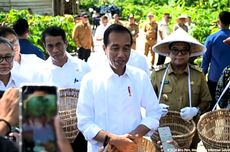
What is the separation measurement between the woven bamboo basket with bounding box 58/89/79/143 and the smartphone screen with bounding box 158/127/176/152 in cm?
62

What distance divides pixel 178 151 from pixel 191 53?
1.19 m

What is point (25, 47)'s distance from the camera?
5.59m

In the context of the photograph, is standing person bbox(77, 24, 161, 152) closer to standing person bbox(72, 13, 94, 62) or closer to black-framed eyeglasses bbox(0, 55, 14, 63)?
black-framed eyeglasses bbox(0, 55, 14, 63)

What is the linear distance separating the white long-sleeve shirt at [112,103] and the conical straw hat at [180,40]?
75 centimetres

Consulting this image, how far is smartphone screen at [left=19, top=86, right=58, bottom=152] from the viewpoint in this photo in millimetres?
894

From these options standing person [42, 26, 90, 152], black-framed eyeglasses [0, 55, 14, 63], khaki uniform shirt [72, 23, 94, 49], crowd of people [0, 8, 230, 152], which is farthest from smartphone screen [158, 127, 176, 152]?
khaki uniform shirt [72, 23, 94, 49]

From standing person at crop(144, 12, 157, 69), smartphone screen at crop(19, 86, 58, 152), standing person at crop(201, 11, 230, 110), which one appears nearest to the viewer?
smartphone screen at crop(19, 86, 58, 152)

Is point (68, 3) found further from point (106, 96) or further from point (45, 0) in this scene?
point (106, 96)

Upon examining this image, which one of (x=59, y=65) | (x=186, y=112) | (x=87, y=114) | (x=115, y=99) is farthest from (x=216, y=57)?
(x=87, y=114)

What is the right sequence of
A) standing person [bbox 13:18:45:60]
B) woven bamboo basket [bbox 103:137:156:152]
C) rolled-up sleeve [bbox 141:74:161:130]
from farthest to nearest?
standing person [bbox 13:18:45:60], rolled-up sleeve [bbox 141:74:161:130], woven bamboo basket [bbox 103:137:156:152]

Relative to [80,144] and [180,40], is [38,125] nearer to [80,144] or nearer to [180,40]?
[180,40]

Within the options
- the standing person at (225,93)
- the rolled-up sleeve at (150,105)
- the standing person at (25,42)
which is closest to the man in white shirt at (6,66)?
the rolled-up sleeve at (150,105)

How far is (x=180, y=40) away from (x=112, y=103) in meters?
0.99

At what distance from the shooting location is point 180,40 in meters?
3.42
